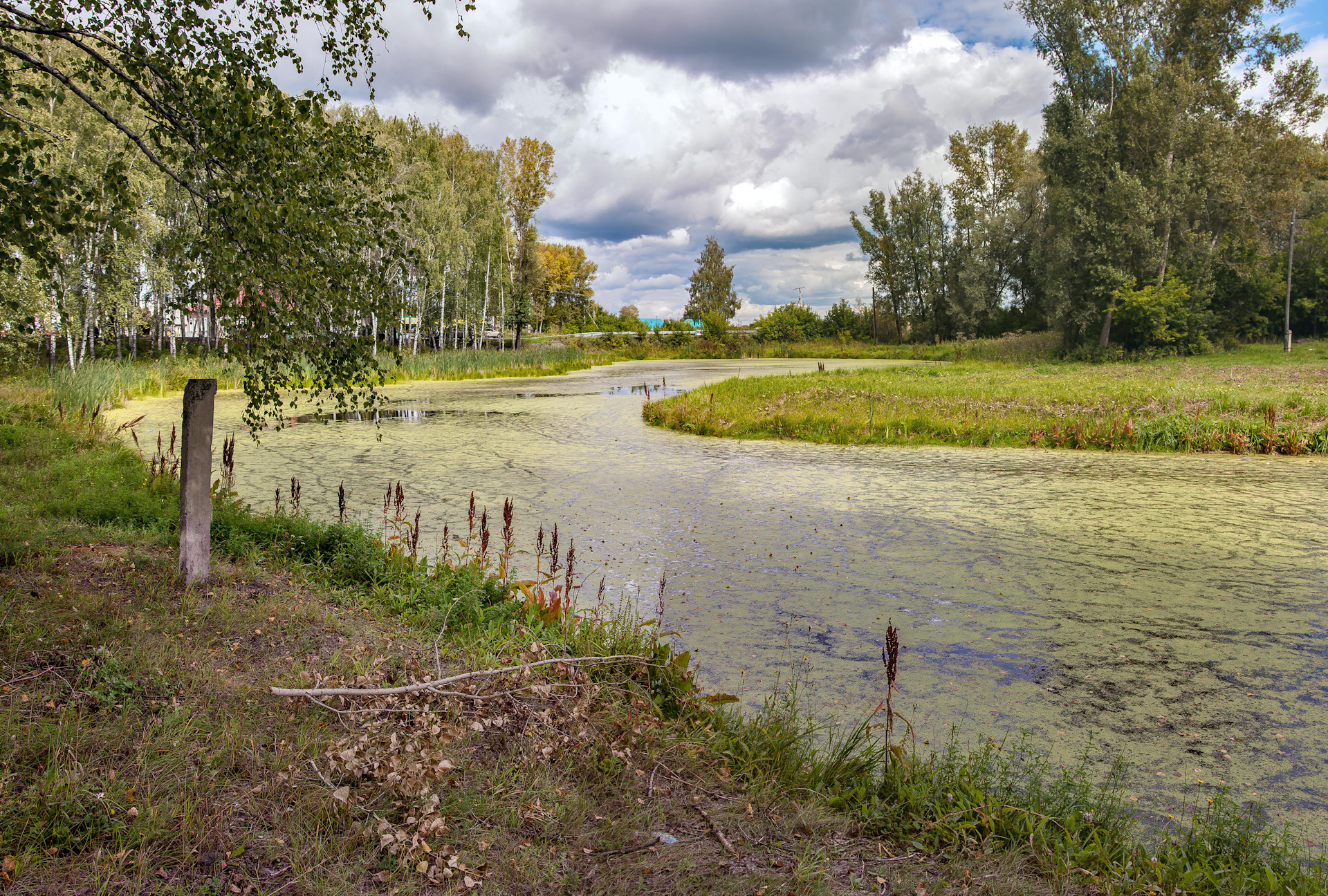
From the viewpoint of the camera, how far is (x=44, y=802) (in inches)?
80.4

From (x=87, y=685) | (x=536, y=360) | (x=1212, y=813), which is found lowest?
(x=1212, y=813)

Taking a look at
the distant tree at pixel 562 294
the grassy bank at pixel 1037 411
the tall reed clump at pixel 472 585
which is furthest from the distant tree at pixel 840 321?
the tall reed clump at pixel 472 585

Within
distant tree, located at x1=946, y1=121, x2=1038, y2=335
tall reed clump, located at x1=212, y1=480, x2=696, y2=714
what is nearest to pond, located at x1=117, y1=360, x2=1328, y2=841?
tall reed clump, located at x1=212, y1=480, x2=696, y2=714

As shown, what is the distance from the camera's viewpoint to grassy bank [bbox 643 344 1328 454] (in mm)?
10484

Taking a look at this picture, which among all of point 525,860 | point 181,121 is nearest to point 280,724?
point 525,860

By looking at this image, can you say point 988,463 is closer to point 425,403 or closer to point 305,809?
point 305,809

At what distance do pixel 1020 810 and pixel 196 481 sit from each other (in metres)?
3.90

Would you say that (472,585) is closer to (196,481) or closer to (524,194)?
(196,481)

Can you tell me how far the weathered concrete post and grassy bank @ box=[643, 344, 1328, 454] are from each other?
8.94 meters

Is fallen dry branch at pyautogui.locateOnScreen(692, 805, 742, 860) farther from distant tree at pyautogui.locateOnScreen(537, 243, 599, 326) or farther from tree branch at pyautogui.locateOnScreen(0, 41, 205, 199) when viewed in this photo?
distant tree at pyautogui.locateOnScreen(537, 243, 599, 326)

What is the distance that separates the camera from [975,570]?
5.30 metres

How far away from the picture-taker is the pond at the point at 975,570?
3.20 metres

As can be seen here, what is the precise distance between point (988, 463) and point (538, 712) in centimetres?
825

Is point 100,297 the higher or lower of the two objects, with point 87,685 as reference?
higher
